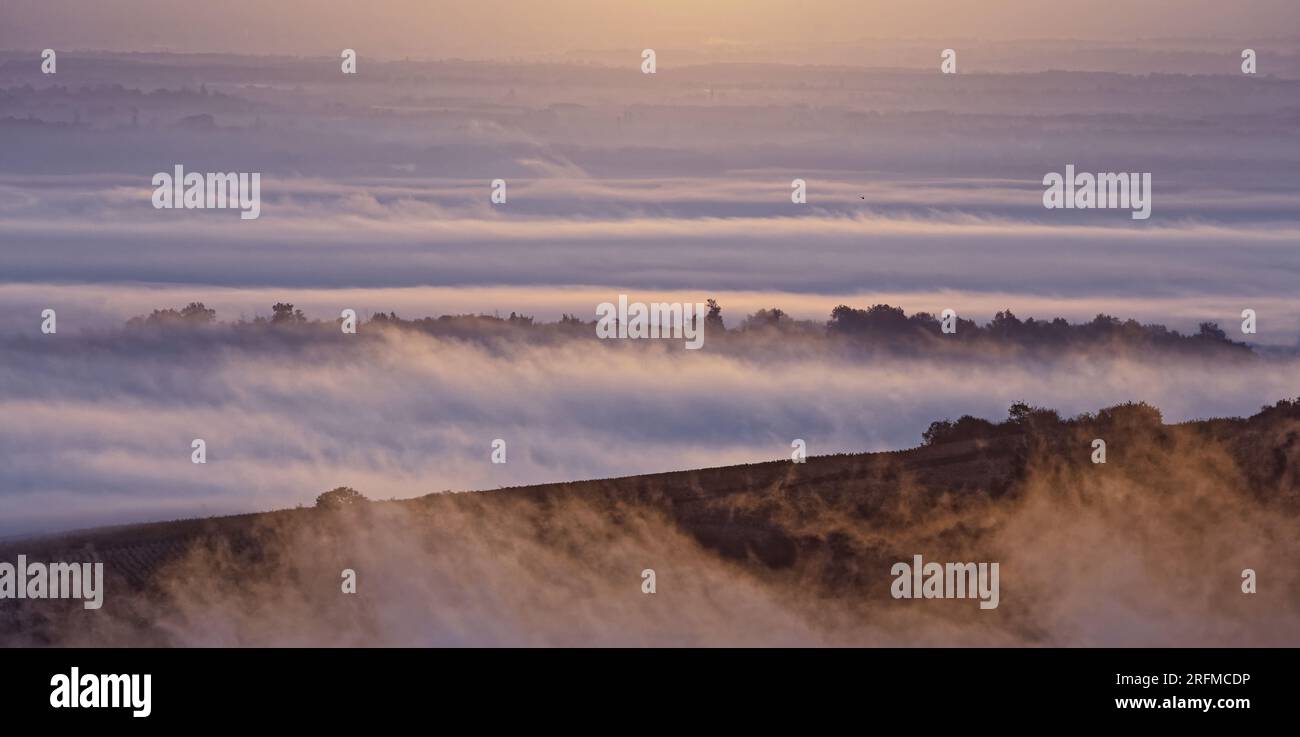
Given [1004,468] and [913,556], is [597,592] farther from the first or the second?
[1004,468]

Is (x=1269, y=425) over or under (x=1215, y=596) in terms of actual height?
over

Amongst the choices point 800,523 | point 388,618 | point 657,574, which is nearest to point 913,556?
point 800,523

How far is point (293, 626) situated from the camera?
3675 centimetres

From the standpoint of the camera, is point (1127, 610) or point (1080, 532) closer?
point (1127, 610)

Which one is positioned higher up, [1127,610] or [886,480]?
[886,480]

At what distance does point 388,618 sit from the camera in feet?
122

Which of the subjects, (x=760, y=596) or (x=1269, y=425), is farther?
(x=1269, y=425)

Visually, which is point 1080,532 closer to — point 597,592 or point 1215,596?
point 1215,596

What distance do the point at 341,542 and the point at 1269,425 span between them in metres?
20.3

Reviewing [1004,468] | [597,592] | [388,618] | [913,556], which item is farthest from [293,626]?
[1004,468]

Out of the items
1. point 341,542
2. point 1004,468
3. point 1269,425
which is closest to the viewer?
point 341,542

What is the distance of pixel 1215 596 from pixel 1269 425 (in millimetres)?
7574

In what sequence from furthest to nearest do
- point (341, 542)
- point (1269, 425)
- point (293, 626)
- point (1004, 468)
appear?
point (1269, 425) < point (1004, 468) < point (341, 542) < point (293, 626)

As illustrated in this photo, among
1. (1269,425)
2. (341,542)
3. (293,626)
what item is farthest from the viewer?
(1269,425)
